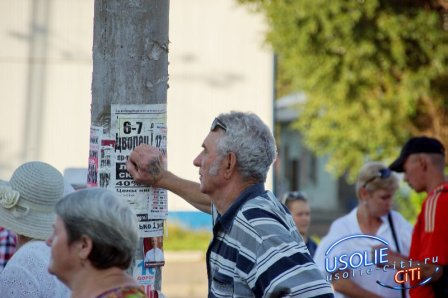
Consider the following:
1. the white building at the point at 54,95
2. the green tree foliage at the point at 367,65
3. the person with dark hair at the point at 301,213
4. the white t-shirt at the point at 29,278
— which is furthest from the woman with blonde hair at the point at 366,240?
the green tree foliage at the point at 367,65

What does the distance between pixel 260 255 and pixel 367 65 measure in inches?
666

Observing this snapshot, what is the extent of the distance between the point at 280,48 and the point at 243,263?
17.5m

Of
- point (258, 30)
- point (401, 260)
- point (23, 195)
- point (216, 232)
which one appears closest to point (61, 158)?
point (258, 30)

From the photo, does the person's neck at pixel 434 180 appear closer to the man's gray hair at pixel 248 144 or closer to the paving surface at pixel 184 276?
the man's gray hair at pixel 248 144

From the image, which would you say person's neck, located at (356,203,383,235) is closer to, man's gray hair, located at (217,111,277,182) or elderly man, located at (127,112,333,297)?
elderly man, located at (127,112,333,297)

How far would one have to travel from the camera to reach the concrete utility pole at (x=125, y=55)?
152 inches

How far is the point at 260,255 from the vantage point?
3.59m

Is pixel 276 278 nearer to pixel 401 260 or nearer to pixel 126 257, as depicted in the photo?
pixel 126 257

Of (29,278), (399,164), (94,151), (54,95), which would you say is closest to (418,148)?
(399,164)

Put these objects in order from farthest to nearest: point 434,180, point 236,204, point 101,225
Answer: point 434,180, point 236,204, point 101,225

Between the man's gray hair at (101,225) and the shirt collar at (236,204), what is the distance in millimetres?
729

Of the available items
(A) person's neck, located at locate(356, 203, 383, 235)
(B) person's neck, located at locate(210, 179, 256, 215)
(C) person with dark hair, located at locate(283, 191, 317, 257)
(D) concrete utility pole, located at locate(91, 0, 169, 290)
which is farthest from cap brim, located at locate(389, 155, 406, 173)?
(D) concrete utility pole, located at locate(91, 0, 169, 290)

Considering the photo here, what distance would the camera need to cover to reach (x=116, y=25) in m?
3.87

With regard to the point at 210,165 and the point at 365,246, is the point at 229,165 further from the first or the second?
the point at 365,246
